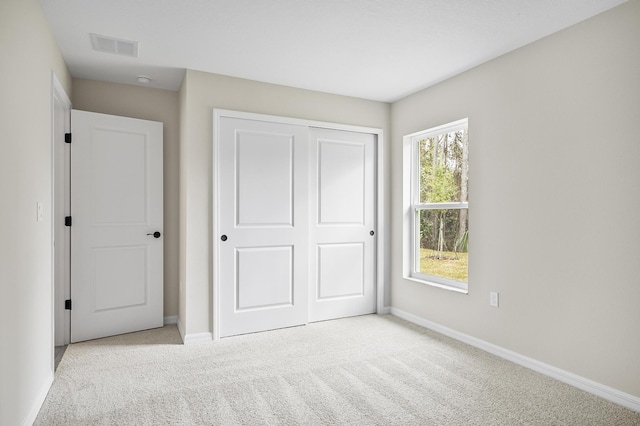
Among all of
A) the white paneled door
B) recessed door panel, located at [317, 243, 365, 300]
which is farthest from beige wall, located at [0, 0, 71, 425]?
recessed door panel, located at [317, 243, 365, 300]

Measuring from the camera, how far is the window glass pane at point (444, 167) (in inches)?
141

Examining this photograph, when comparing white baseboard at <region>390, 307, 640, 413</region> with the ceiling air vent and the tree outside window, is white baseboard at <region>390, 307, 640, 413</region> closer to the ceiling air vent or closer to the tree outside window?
the tree outside window

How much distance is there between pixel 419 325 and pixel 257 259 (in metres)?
1.77

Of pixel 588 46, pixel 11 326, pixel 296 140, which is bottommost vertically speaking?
pixel 11 326

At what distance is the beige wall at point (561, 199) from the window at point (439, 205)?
0.66ft

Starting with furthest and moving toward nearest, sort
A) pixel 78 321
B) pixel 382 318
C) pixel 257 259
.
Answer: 1. pixel 382 318
2. pixel 257 259
3. pixel 78 321

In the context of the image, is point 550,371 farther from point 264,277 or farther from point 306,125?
point 306,125

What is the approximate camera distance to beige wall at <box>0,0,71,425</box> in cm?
174

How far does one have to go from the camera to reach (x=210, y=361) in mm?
2977

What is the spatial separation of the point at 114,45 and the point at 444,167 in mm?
3041

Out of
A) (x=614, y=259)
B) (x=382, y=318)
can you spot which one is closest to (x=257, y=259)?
(x=382, y=318)

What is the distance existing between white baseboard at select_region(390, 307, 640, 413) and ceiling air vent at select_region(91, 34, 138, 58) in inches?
A: 140

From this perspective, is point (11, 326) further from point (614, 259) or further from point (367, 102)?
point (367, 102)

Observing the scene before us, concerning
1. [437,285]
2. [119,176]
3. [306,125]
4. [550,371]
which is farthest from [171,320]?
[550,371]
